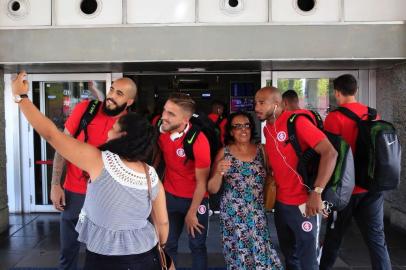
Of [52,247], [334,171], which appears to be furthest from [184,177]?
[52,247]

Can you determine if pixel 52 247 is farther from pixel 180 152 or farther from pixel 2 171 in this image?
pixel 180 152

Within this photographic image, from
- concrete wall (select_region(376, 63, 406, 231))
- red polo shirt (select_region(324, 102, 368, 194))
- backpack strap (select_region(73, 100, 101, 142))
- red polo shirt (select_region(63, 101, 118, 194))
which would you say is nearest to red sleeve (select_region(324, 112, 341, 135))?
red polo shirt (select_region(324, 102, 368, 194))

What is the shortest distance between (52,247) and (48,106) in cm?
259

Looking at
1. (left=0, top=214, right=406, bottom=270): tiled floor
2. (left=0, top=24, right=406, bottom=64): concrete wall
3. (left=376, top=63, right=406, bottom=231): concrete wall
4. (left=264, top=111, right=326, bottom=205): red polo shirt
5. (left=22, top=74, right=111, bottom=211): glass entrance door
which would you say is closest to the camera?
(left=264, top=111, right=326, bottom=205): red polo shirt

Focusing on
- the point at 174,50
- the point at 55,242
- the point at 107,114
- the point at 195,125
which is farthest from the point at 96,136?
the point at 55,242

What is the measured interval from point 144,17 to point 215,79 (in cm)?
546

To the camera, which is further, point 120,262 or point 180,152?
point 180,152

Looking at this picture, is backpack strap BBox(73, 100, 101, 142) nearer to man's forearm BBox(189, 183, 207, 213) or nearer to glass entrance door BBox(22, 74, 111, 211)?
man's forearm BBox(189, 183, 207, 213)

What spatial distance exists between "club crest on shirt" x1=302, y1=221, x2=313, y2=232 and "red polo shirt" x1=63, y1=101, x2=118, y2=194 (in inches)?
66.7

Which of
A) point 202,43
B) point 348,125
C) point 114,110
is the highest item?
point 202,43

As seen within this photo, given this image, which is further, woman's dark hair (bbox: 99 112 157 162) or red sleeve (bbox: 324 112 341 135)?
red sleeve (bbox: 324 112 341 135)

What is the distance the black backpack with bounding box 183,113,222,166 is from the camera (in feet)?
11.1

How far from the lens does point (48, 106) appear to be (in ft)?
23.4

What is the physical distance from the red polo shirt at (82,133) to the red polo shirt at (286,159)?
1330mm
